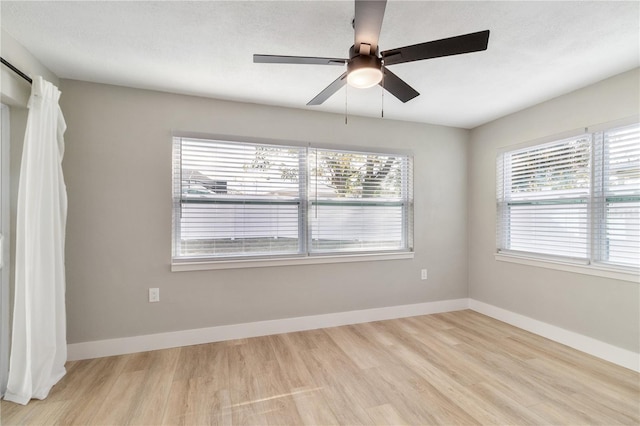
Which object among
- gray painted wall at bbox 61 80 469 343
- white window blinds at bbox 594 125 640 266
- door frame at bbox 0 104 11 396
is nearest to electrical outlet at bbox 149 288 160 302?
gray painted wall at bbox 61 80 469 343

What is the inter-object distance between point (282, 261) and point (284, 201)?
0.65m

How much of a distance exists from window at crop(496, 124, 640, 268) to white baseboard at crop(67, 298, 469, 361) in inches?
51.9

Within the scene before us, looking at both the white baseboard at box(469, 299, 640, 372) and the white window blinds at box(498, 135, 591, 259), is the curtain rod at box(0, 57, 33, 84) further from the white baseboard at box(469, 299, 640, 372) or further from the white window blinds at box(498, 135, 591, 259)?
the white baseboard at box(469, 299, 640, 372)

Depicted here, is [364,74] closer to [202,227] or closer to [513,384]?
[202,227]

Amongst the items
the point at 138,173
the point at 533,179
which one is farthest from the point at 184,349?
the point at 533,179

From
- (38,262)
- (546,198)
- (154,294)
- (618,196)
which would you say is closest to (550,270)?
(546,198)

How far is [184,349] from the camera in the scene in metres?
2.74

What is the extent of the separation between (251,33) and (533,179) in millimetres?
3207

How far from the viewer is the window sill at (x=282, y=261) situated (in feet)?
9.23

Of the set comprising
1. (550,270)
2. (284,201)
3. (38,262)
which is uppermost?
(284,201)

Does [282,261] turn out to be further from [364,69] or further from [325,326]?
[364,69]

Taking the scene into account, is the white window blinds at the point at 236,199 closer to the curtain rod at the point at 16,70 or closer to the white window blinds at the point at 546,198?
the curtain rod at the point at 16,70

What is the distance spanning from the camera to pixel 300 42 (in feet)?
6.55

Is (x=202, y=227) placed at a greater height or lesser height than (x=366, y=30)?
lesser
